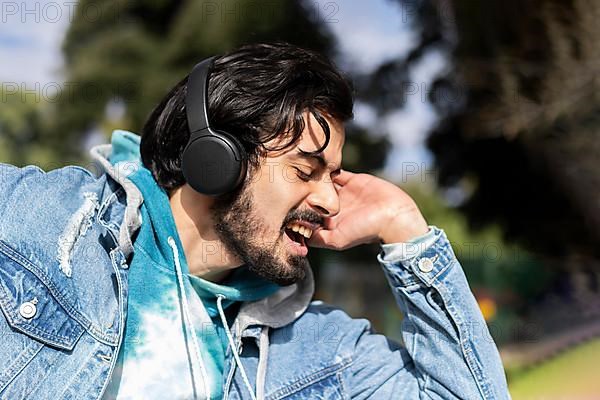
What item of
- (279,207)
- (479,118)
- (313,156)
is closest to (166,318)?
(279,207)

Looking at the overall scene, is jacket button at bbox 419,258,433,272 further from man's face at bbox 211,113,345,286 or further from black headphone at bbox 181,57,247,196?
black headphone at bbox 181,57,247,196

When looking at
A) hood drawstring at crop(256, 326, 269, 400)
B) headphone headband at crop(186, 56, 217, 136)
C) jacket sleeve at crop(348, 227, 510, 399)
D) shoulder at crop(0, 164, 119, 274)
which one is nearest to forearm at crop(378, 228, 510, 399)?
jacket sleeve at crop(348, 227, 510, 399)

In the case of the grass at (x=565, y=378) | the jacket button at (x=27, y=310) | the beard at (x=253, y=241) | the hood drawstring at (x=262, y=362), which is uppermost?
the beard at (x=253, y=241)

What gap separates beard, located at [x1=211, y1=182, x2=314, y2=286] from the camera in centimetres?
108

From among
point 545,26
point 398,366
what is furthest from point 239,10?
point 398,366

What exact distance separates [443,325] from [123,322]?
19.3 inches

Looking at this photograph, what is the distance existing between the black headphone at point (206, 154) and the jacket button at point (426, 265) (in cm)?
32

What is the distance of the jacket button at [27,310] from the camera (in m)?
0.87

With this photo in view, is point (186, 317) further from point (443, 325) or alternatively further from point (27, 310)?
point (443, 325)

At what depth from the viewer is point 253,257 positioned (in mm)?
1081

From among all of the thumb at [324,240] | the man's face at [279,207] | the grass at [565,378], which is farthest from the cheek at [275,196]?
the grass at [565,378]

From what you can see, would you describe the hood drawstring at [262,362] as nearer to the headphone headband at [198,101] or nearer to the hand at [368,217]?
the hand at [368,217]

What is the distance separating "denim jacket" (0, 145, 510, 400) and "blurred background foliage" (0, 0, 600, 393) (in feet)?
7.54

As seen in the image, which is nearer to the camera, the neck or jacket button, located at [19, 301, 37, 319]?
jacket button, located at [19, 301, 37, 319]
